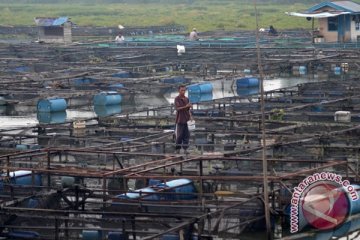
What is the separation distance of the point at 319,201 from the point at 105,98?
14724 millimetres

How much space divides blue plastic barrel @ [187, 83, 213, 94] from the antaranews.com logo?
15.6m

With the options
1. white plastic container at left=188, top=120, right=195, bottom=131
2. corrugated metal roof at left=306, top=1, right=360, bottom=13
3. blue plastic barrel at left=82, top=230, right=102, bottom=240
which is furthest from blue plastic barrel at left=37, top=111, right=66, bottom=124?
corrugated metal roof at left=306, top=1, right=360, bottom=13

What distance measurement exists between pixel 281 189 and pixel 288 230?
60cm

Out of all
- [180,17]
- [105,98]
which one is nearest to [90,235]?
[105,98]

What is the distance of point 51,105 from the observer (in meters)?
25.6

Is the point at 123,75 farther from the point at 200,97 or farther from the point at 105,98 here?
the point at 105,98

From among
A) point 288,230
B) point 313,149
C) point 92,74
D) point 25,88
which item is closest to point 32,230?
point 288,230

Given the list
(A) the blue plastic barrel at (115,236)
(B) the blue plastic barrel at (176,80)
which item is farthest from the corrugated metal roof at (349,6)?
(A) the blue plastic barrel at (115,236)

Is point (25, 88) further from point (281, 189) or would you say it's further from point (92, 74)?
point (281, 189)

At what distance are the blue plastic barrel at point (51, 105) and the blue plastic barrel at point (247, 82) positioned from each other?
6.63 m

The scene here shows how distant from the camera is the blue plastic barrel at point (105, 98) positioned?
26641mm

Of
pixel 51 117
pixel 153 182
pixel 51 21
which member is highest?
pixel 51 21

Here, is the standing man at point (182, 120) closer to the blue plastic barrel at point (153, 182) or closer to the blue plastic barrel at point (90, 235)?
the blue plastic barrel at point (153, 182)

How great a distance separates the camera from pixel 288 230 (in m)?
13.1
